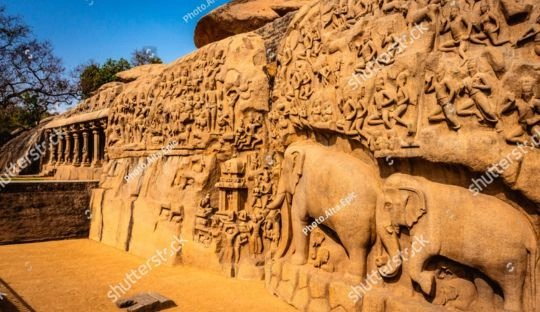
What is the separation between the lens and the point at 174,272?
764 centimetres

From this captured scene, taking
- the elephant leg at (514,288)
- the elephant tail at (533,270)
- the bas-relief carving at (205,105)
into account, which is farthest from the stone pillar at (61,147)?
the elephant tail at (533,270)

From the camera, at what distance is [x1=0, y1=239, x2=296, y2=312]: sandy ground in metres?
5.98

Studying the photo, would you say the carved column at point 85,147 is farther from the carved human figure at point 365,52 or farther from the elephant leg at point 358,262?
the elephant leg at point 358,262

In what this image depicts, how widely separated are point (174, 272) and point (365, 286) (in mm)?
4030

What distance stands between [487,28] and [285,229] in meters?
4.30

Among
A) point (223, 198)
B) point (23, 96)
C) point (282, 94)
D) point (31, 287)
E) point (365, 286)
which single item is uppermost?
point (23, 96)

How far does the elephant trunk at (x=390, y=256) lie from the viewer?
15.9 feet

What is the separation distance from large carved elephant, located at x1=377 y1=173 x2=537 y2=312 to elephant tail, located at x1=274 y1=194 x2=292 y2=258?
207 cm

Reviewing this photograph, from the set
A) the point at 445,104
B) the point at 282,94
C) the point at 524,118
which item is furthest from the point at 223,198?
the point at 524,118

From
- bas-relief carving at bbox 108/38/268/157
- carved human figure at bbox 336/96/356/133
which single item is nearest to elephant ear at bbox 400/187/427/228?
carved human figure at bbox 336/96/356/133

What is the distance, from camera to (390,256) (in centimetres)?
494

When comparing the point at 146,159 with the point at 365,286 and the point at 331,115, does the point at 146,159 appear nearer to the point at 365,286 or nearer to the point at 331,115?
the point at 331,115

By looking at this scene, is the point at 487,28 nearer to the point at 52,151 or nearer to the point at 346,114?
the point at 346,114

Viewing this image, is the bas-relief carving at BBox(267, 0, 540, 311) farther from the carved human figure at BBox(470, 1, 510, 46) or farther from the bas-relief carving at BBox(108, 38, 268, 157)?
the bas-relief carving at BBox(108, 38, 268, 157)
